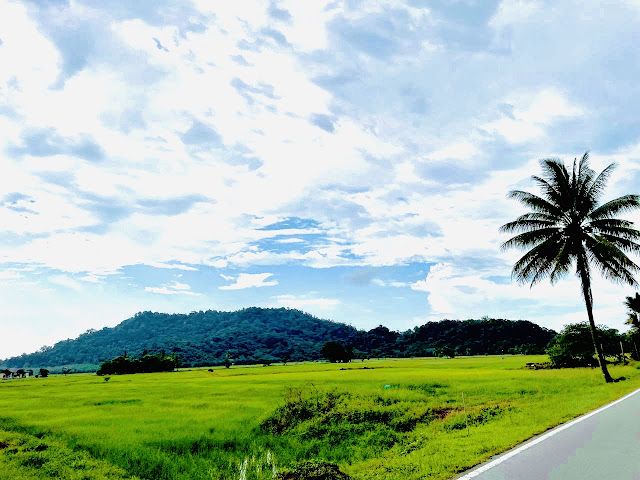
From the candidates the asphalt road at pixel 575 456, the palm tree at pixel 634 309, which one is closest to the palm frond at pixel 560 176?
the asphalt road at pixel 575 456

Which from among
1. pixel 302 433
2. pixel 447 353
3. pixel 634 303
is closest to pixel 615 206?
pixel 302 433

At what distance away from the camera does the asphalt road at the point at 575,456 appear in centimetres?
729

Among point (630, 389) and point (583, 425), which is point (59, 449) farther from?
point (630, 389)

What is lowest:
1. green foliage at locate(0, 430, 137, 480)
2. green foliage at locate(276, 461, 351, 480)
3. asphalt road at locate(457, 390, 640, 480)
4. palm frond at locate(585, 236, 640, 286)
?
green foliage at locate(0, 430, 137, 480)

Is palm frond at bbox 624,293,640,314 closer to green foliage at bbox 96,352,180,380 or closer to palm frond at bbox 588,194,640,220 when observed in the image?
palm frond at bbox 588,194,640,220

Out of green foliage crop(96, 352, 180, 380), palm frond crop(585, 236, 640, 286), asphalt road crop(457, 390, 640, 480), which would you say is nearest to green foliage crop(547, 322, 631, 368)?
palm frond crop(585, 236, 640, 286)

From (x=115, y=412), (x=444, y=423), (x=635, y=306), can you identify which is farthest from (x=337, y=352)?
(x=444, y=423)

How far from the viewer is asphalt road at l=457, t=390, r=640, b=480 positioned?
23.9 ft

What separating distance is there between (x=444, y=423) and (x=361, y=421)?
3.74m

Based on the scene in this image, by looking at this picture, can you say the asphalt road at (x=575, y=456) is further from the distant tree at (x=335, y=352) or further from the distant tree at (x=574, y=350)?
the distant tree at (x=335, y=352)

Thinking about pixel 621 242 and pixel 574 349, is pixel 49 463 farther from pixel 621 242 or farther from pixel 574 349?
pixel 574 349

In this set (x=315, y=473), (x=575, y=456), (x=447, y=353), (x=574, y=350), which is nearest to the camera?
(x=575, y=456)

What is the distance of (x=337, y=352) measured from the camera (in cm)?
12250

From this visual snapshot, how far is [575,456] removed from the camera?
841cm
